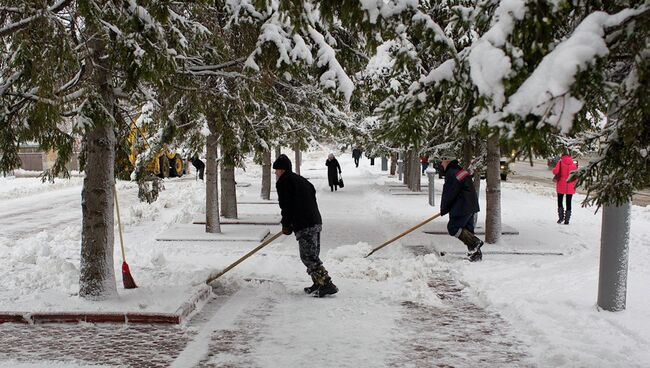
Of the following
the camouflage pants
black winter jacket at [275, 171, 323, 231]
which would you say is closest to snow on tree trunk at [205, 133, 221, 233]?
black winter jacket at [275, 171, 323, 231]

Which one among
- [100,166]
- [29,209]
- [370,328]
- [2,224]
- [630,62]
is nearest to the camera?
[630,62]

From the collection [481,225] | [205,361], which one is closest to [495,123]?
[205,361]

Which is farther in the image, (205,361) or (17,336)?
(17,336)

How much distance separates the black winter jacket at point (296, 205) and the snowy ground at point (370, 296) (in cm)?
98

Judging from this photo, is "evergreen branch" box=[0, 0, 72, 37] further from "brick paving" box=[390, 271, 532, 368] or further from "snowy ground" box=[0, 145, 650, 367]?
"brick paving" box=[390, 271, 532, 368]

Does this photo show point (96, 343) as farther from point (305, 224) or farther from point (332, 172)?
point (332, 172)

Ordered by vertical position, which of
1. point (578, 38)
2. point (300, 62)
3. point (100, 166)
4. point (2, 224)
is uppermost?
point (300, 62)

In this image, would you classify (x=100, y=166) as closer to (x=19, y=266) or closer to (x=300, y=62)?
(x=300, y=62)

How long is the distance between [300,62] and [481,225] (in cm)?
826

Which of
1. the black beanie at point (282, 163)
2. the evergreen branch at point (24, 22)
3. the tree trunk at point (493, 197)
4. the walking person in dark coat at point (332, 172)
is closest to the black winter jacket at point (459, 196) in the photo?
the tree trunk at point (493, 197)

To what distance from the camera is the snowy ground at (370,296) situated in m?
5.59

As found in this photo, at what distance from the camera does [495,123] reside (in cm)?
302

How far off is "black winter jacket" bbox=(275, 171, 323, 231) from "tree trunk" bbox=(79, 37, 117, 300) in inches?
83.2

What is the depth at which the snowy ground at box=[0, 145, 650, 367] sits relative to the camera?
559cm
